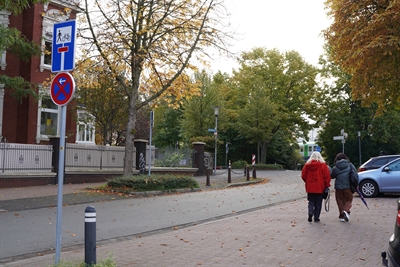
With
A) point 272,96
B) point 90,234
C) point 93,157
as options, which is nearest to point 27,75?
point 93,157

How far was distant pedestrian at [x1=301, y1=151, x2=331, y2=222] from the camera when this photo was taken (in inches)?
441

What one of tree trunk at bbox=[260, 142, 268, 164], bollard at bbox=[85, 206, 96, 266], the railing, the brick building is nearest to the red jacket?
bollard at bbox=[85, 206, 96, 266]

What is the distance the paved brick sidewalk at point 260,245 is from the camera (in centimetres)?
709

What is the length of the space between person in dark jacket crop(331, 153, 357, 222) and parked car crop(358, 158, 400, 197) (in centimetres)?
638

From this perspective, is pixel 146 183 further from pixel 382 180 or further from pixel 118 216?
pixel 382 180

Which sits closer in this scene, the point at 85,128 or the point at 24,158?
the point at 24,158

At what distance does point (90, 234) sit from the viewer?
5.71 metres

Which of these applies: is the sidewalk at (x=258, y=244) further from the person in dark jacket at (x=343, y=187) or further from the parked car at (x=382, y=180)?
the parked car at (x=382, y=180)

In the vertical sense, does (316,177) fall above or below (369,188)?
above

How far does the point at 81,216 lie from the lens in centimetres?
1198

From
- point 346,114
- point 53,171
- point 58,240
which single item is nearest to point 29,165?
point 53,171

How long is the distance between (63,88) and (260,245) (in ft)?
14.4

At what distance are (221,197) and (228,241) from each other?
28.7 ft

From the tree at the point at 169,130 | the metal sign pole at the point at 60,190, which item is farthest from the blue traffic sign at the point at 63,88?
the tree at the point at 169,130
